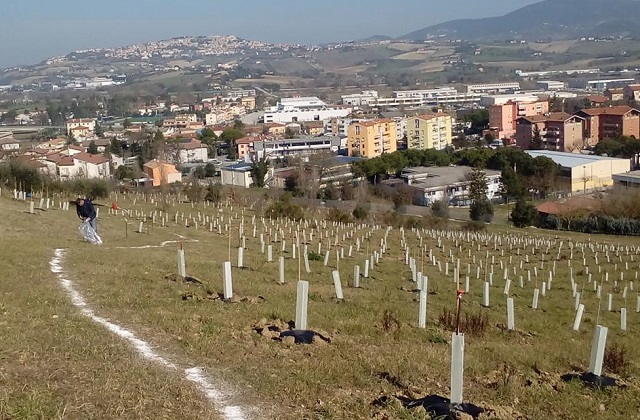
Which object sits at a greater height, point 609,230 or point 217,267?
point 217,267

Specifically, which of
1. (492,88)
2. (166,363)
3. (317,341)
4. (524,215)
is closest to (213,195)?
(524,215)

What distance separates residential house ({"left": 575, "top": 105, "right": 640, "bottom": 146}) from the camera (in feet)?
242

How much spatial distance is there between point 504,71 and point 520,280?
186 meters

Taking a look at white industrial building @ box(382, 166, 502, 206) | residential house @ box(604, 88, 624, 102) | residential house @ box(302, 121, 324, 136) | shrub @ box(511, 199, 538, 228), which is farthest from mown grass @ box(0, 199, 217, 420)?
residential house @ box(604, 88, 624, 102)

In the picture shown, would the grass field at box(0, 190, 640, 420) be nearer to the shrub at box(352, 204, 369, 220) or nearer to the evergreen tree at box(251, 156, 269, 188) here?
the shrub at box(352, 204, 369, 220)

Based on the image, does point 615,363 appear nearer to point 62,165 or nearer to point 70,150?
point 62,165

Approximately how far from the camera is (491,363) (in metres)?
7.12

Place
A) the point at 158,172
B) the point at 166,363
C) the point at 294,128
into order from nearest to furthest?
1. the point at 166,363
2. the point at 158,172
3. the point at 294,128

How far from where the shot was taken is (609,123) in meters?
75.6

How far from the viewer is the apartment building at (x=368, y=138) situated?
76.4 meters

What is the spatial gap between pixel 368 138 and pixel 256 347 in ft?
232

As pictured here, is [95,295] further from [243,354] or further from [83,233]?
[83,233]

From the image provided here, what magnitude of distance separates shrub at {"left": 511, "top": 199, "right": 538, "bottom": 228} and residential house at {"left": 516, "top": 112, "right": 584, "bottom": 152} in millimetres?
37731

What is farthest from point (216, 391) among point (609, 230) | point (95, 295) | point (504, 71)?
point (504, 71)
